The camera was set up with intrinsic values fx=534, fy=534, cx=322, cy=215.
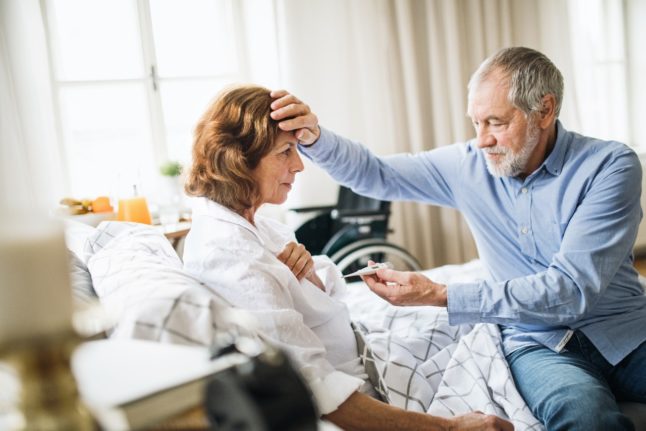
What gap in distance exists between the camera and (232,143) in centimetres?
122

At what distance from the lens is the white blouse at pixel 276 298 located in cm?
98

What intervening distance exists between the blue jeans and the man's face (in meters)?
0.50

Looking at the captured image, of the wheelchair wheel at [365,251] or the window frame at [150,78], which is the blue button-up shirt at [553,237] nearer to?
the wheelchair wheel at [365,251]

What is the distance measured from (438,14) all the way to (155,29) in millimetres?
1969

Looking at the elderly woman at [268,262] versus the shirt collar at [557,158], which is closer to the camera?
the elderly woman at [268,262]

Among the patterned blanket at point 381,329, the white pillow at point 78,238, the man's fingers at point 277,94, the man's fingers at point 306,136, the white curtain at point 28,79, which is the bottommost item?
the patterned blanket at point 381,329

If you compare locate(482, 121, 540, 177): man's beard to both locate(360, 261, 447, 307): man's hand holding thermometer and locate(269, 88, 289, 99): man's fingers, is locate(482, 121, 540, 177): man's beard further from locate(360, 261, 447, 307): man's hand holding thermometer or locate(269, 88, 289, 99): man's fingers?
locate(269, 88, 289, 99): man's fingers

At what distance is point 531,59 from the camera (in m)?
1.49

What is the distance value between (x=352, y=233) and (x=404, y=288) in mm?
1728

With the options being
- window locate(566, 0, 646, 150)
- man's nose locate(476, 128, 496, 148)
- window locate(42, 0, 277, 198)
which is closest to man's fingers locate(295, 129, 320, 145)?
man's nose locate(476, 128, 496, 148)

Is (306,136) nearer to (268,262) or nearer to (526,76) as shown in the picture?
(268,262)

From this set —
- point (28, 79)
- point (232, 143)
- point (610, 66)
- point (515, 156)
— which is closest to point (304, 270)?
point (232, 143)

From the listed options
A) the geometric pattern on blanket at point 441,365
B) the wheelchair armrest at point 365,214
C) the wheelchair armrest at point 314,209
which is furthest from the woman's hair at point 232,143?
the wheelchair armrest at point 314,209

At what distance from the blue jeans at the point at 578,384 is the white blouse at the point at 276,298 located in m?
0.42
